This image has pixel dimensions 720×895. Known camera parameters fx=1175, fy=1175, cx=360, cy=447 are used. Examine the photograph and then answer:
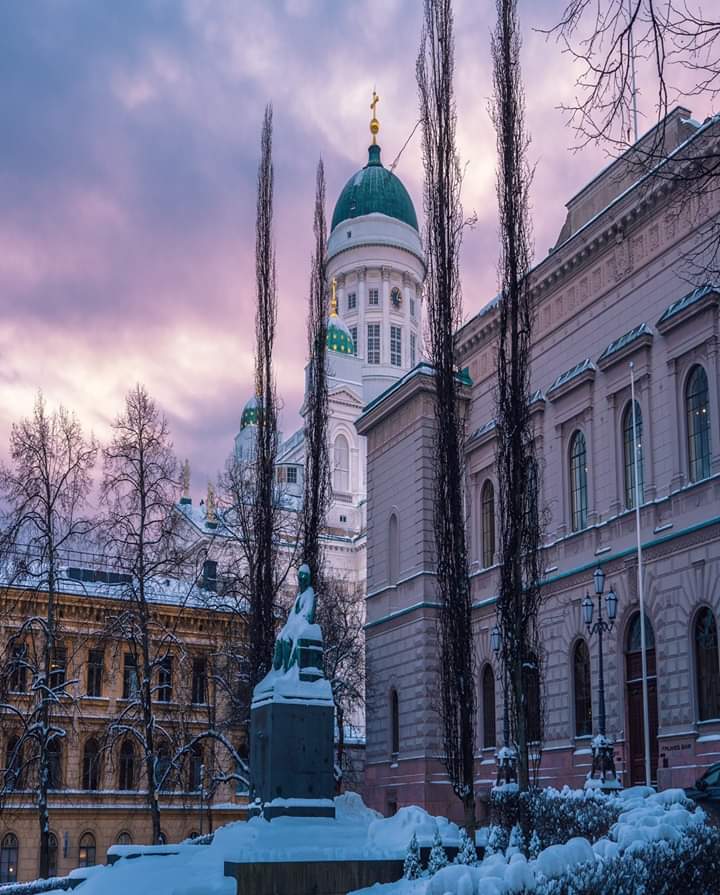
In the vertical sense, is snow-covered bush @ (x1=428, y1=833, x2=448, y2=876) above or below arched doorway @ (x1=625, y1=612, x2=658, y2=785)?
below

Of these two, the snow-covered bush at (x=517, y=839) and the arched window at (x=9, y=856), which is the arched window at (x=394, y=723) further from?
the snow-covered bush at (x=517, y=839)

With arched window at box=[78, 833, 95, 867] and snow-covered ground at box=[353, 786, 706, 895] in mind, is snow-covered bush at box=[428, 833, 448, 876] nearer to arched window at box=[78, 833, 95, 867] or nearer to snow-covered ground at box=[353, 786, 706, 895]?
snow-covered ground at box=[353, 786, 706, 895]

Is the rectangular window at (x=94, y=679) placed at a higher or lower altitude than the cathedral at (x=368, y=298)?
lower

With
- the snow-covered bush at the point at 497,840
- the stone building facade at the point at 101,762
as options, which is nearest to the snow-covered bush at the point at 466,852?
the snow-covered bush at the point at 497,840

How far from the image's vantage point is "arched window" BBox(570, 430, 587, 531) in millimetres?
31788

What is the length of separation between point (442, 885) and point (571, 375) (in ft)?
76.0

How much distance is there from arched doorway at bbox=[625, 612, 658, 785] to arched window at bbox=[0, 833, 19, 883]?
26050 mm

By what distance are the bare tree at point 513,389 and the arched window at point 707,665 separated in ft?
14.0

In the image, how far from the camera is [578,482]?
3219 cm

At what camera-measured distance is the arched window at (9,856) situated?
43.4m

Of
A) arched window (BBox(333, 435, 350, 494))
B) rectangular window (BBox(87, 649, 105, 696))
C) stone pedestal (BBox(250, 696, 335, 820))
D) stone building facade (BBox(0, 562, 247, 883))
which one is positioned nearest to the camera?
stone pedestal (BBox(250, 696, 335, 820))

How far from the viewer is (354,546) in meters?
83.7

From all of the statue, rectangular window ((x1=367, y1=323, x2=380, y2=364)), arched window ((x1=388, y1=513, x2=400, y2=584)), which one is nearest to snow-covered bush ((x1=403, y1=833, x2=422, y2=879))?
the statue

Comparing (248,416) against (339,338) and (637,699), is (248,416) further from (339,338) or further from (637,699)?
(637,699)
